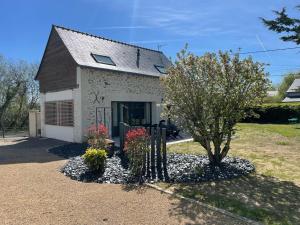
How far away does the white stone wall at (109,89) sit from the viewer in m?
15.1

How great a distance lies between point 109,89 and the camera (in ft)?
53.2

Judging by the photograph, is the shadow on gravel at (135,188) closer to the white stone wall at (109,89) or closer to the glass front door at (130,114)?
the white stone wall at (109,89)

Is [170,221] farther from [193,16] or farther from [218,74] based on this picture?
[193,16]

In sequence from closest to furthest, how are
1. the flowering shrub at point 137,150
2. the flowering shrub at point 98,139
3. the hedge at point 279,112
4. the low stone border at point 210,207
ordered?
1. the low stone border at point 210,207
2. the flowering shrub at point 137,150
3. the flowering shrub at point 98,139
4. the hedge at point 279,112

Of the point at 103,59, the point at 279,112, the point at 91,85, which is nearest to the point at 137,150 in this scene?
the point at 91,85

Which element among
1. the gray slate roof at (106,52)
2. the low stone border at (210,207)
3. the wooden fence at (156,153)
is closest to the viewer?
the low stone border at (210,207)

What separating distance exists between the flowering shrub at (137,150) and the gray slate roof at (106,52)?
7.73 metres

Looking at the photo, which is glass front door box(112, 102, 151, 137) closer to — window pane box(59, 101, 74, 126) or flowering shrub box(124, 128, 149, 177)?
window pane box(59, 101, 74, 126)

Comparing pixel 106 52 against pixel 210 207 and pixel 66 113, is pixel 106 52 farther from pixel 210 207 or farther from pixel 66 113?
pixel 210 207

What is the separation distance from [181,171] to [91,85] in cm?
884

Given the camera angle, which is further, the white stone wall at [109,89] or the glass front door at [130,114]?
the glass front door at [130,114]

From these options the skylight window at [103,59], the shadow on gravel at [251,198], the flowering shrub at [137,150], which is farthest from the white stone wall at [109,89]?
the shadow on gravel at [251,198]

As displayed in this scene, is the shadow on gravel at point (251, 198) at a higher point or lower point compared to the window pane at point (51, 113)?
lower

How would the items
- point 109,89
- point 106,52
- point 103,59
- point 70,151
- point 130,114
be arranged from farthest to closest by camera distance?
1. point 130,114
2. point 106,52
3. point 103,59
4. point 109,89
5. point 70,151
